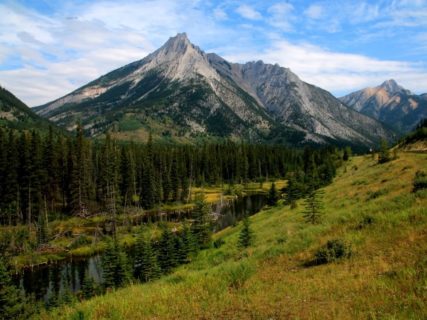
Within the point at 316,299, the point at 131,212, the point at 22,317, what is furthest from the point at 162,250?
the point at 131,212

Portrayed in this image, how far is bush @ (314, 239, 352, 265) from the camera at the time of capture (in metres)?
14.8

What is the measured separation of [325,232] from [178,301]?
1011 cm

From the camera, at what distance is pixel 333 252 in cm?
1502

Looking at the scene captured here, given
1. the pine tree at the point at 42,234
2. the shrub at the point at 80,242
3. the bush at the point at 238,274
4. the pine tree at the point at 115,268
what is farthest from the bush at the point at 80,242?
the bush at the point at 238,274

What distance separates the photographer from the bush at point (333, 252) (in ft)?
48.5

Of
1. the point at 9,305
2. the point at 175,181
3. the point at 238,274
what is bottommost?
the point at 9,305

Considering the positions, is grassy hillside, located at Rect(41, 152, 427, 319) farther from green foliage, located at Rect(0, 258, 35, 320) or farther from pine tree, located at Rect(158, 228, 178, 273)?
pine tree, located at Rect(158, 228, 178, 273)

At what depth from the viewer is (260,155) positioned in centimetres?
18212

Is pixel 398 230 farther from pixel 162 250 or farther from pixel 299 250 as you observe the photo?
pixel 162 250

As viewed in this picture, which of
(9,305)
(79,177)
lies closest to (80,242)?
(79,177)

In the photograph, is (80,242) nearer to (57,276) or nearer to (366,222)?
(57,276)

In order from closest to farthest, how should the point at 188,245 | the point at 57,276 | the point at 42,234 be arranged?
the point at 188,245 < the point at 57,276 < the point at 42,234

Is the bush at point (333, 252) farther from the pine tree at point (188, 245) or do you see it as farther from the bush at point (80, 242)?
the bush at point (80, 242)

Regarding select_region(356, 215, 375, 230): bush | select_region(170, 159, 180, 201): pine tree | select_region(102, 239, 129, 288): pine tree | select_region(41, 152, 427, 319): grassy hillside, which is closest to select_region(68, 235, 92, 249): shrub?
select_region(102, 239, 129, 288): pine tree
